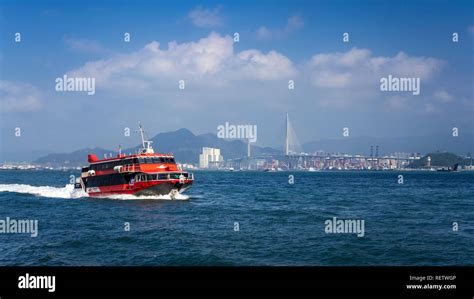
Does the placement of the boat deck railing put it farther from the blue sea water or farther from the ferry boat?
the blue sea water

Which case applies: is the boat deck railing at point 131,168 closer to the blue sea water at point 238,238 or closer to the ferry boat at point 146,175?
the ferry boat at point 146,175

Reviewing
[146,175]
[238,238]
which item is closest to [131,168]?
[146,175]

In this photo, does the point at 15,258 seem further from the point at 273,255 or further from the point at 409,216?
the point at 409,216

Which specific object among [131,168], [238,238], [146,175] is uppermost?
[131,168]

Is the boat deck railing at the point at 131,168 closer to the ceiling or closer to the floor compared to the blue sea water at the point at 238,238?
closer to the ceiling

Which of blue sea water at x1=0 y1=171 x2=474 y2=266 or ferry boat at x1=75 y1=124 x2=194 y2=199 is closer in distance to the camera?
blue sea water at x1=0 y1=171 x2=474 y2=266

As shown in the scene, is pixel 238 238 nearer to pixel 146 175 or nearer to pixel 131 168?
pixel 146 175

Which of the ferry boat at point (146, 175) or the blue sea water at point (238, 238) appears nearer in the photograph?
the blue sea water at point (238, 238)

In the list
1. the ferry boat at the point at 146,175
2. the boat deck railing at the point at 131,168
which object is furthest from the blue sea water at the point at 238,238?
the boat deck railing at the point at 131,168

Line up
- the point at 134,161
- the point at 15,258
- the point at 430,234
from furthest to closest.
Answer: the point at 134,161, the point at 430,234, the point at 15,258

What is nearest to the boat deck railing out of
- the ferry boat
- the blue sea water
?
the ferry boat
